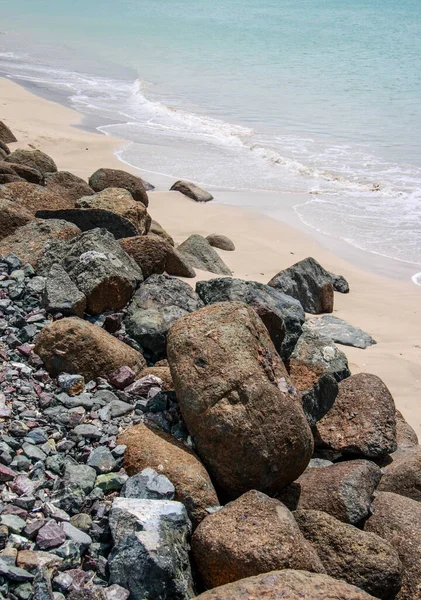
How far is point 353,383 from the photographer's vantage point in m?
5.36

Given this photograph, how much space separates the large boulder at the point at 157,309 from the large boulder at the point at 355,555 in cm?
201

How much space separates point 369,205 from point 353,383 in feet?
25.9

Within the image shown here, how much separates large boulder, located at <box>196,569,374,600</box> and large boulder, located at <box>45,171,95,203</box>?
6466 mm

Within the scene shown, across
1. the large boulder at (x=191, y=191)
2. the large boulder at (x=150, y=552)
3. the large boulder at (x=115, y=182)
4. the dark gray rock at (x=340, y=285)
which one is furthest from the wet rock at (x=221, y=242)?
the large boulder at (x=150, y=552)

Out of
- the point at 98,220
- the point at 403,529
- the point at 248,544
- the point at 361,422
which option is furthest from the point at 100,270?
the point at 403,529

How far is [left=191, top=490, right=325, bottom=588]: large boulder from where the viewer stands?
334 centimetres

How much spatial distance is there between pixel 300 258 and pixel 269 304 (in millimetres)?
4236

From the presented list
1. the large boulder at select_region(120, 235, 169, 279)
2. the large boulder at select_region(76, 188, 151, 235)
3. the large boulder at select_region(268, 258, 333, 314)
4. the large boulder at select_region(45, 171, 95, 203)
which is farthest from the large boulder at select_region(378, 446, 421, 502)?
the large boulder at select_region(45, 171, 95, 203)

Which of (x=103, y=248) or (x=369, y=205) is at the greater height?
(x=103, y=248)

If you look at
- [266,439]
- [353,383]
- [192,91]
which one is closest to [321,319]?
[353,383]

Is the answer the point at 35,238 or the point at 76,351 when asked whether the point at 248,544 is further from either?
the point at 35,238

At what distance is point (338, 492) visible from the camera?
162 inches

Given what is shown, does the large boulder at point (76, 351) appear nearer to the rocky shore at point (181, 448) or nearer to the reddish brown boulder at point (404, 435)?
the rocky shore at point (181, 448)

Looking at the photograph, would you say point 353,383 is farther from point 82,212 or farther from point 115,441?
point 82,212
